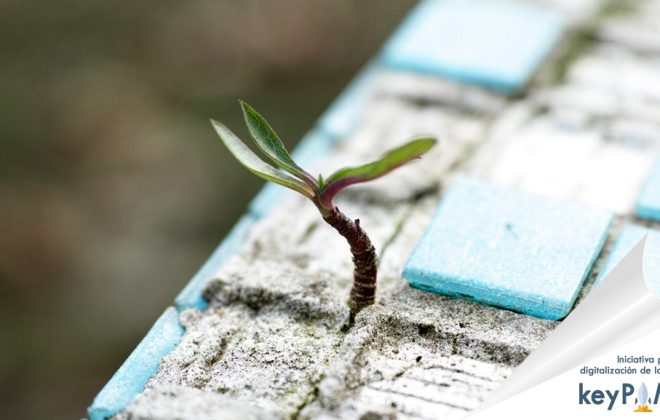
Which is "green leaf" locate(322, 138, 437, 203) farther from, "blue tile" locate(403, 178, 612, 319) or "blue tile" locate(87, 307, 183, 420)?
"blue tile" locate(87, 307, 183, 420)

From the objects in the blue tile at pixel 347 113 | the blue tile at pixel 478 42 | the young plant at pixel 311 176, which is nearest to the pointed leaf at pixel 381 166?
the young plant at pixel 311 176

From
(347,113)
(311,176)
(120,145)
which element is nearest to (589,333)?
(311,176)

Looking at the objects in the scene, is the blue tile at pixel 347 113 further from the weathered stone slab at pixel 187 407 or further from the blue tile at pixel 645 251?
the weathered stone slab at pixel 187 407

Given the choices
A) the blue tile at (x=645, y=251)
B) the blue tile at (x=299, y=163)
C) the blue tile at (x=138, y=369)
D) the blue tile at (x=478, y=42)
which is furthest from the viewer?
the blue tile at (x=478, y=42)

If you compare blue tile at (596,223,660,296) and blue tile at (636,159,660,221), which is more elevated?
blue tile at (636,159,660,221)

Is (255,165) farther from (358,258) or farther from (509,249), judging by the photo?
(509,249)

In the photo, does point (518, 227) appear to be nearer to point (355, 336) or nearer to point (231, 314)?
point (355, 336)

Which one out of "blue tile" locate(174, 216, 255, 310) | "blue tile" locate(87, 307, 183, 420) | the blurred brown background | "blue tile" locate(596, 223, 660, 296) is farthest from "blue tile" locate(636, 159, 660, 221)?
the blurred brown background

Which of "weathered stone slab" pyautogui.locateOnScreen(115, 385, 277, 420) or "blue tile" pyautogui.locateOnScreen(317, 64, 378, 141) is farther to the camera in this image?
"blue tile" pyautogui.locateOnScreen(317, 64, 378, 141)
